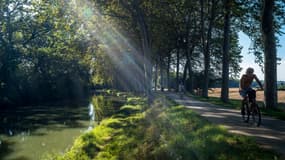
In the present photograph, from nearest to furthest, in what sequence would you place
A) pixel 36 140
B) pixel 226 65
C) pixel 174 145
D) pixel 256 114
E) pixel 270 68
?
pixel 174 145 → pixel 256 114 → pixel 270 68 → pixel 36 140 → pixel 226 65


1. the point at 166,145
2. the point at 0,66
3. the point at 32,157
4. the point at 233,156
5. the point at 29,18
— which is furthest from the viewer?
the point at 29,18

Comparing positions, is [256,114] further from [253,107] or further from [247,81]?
[247,81]

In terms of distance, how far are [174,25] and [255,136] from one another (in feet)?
87.1

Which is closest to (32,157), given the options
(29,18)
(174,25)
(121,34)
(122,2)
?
(122,2)

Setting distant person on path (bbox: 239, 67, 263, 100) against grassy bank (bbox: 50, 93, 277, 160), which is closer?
grassy bank (bbox: 50, 93, 277, 160)

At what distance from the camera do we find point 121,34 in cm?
3170

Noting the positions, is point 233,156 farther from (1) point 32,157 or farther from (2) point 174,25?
(2) point 174,25

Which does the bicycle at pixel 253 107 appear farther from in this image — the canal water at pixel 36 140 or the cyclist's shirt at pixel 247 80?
the canal water at pixel 36 140

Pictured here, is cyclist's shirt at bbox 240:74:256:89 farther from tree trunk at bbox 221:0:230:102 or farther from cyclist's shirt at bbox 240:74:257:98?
tree trunk at bbox 221:0:230:102

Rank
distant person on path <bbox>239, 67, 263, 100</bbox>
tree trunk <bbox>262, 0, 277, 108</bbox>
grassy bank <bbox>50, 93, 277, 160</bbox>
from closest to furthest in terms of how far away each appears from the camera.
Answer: grassy bank <bbox>50, 93, 277, 160</bbox>
distant person on path <bbox>239, 67, 263, 100</bbox>
tree trunk <bbox>262, 0, 277, 108</bbox>

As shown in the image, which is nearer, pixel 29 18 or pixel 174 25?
pixel 174 25

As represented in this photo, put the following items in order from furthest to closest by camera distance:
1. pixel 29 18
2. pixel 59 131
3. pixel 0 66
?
pixel 29 18 < pixel 0 66 < pixel 59 131

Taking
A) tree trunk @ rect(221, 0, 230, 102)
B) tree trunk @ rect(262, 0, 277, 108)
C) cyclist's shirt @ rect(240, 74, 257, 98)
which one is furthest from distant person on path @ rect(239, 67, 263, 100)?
tree trunk @ rect(221, 0, 230, 102)

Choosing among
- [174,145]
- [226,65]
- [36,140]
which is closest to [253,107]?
[174,145]
